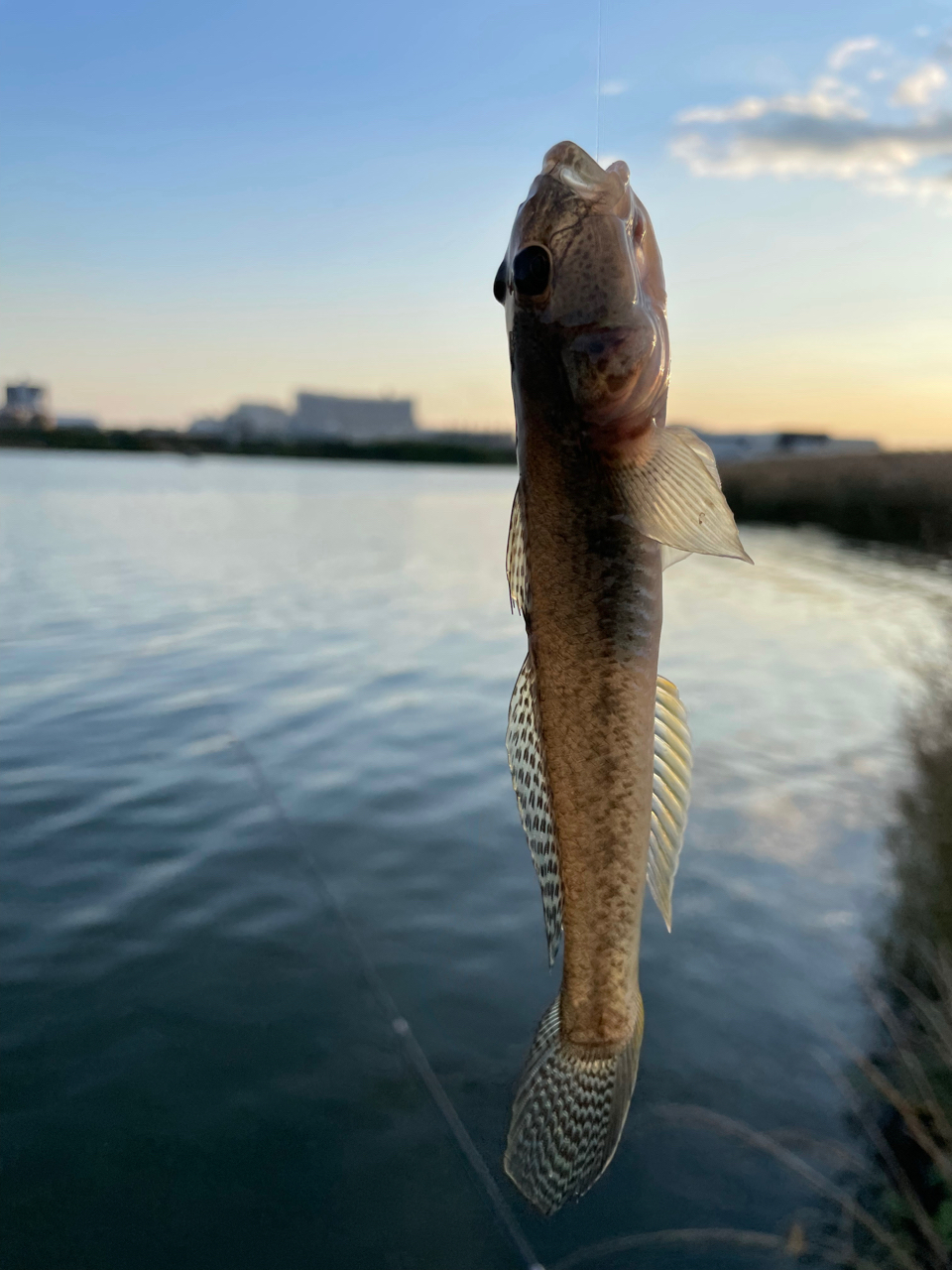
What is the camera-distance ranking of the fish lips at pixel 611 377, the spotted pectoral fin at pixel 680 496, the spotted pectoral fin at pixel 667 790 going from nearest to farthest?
the spotted pectoral fin at pixel 680 496
the fish lips at pixel 611 377
the spotted pectoral fin at pixel 667 790

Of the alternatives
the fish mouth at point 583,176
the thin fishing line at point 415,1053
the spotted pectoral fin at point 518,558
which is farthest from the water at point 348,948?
the fish mouth at point 583,176

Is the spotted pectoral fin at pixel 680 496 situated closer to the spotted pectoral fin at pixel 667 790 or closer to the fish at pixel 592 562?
the fish at pixel 592 562

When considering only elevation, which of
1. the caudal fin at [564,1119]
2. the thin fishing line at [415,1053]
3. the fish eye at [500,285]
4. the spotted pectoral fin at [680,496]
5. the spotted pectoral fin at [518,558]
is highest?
the fish eye at [500,285]

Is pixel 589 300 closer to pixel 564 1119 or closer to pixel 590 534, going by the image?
pixel 590 534

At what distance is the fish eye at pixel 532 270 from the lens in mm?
1929

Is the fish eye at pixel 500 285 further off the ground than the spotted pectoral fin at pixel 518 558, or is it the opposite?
the fish eye at pixel 500 285

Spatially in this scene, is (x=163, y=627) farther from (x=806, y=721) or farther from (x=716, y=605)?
(x=716, y=605)

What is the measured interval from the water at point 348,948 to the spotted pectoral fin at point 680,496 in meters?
4.66

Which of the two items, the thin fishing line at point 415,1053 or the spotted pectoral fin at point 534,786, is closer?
the spotted pectoral fin at point 534,786

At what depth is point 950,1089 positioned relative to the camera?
5.55m

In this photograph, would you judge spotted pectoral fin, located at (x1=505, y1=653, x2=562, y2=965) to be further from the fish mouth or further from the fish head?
the fish mouth

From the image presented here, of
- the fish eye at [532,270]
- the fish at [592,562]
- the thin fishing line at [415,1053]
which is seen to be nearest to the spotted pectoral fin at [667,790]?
the fish at [592,562]

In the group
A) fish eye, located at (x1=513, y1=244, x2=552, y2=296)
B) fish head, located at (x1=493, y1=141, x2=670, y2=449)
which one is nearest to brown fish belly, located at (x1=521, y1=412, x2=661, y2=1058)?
fish head, located at (x1=493, y1=141, x2=670, y2=449)

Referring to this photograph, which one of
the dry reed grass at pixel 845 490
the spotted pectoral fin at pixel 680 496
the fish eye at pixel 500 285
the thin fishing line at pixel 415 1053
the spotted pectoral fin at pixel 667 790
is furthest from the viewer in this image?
the dry reed grass at pixel 845 490
